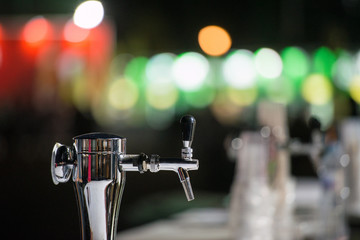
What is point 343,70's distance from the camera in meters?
5.27

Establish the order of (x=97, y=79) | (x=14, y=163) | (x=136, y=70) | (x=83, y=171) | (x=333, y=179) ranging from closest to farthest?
(x=83, y=171)
(x=333, y=179)
(x=14, y=163)
(x=97, y=79)
(x=136, y=70)

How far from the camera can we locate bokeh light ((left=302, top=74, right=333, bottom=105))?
5.41m

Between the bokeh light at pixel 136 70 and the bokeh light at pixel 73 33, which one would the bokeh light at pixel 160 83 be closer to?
the bokeh light at pixel 136 70

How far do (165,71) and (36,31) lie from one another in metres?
1.20

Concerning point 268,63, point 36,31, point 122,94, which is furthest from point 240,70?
point 36,31

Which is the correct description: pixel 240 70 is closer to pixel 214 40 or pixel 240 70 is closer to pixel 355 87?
pixel 214 40

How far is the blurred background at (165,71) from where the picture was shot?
4633 mm

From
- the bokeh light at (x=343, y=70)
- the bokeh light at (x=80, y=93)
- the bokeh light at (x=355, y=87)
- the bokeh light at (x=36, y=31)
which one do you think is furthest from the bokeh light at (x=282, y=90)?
the bokeh light at (x=36, y=31)

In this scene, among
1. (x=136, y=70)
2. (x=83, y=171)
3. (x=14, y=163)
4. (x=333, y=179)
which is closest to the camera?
(x=83, y=171)

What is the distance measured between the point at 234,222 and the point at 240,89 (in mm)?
4156

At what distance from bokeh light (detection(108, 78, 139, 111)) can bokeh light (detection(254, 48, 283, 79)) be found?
111cm

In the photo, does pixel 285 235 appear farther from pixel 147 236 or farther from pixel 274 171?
pixel 147 236

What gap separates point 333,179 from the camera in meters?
1.28

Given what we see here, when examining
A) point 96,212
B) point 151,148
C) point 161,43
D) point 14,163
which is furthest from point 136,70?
point 96,212
